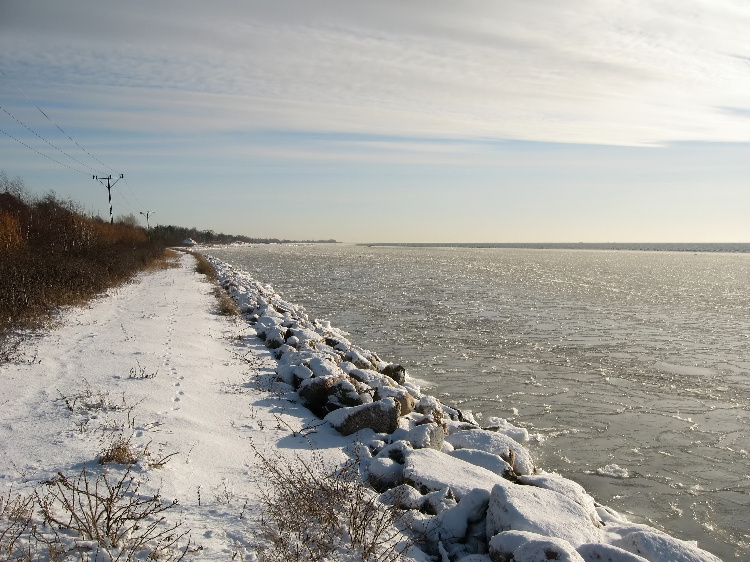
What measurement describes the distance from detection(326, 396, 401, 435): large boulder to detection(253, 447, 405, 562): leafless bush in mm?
1621

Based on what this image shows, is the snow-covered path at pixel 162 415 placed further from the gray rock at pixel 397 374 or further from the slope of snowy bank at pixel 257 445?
the gray rock at pixel 397 374

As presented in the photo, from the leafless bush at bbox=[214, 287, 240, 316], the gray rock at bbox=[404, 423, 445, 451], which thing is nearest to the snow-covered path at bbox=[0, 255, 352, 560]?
the gray rock at bbox=[404, 423, 445, 451]

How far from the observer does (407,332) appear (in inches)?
546

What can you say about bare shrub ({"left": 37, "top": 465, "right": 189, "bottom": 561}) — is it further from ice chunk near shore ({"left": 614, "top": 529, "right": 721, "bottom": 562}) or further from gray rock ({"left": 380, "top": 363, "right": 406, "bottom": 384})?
gray rock ({"left": 380, "top": 363, "right": 406, "bottom": 384})

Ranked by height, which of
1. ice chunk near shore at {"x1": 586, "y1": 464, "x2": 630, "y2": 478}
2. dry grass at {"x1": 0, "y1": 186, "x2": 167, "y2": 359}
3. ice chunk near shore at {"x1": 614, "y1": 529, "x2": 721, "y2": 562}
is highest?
dry grass at {"x1": 0, "y1": 186, "x2": 167, "y2": 359}

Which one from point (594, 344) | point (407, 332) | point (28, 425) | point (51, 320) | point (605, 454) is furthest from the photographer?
point (407, 332)

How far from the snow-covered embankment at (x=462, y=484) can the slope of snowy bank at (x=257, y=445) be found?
0.04 feet

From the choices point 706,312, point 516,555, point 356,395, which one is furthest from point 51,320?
point 706,312

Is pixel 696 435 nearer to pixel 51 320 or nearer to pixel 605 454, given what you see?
pixel 605 454

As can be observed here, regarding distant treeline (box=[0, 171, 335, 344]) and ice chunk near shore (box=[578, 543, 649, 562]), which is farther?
distant treeline (box=[0, 171, 335, 344])

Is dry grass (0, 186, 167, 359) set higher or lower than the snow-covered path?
higher

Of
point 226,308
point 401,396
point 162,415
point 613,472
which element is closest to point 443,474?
point 401,396

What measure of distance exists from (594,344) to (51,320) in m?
11.1

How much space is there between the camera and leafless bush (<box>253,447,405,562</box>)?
133 inches
